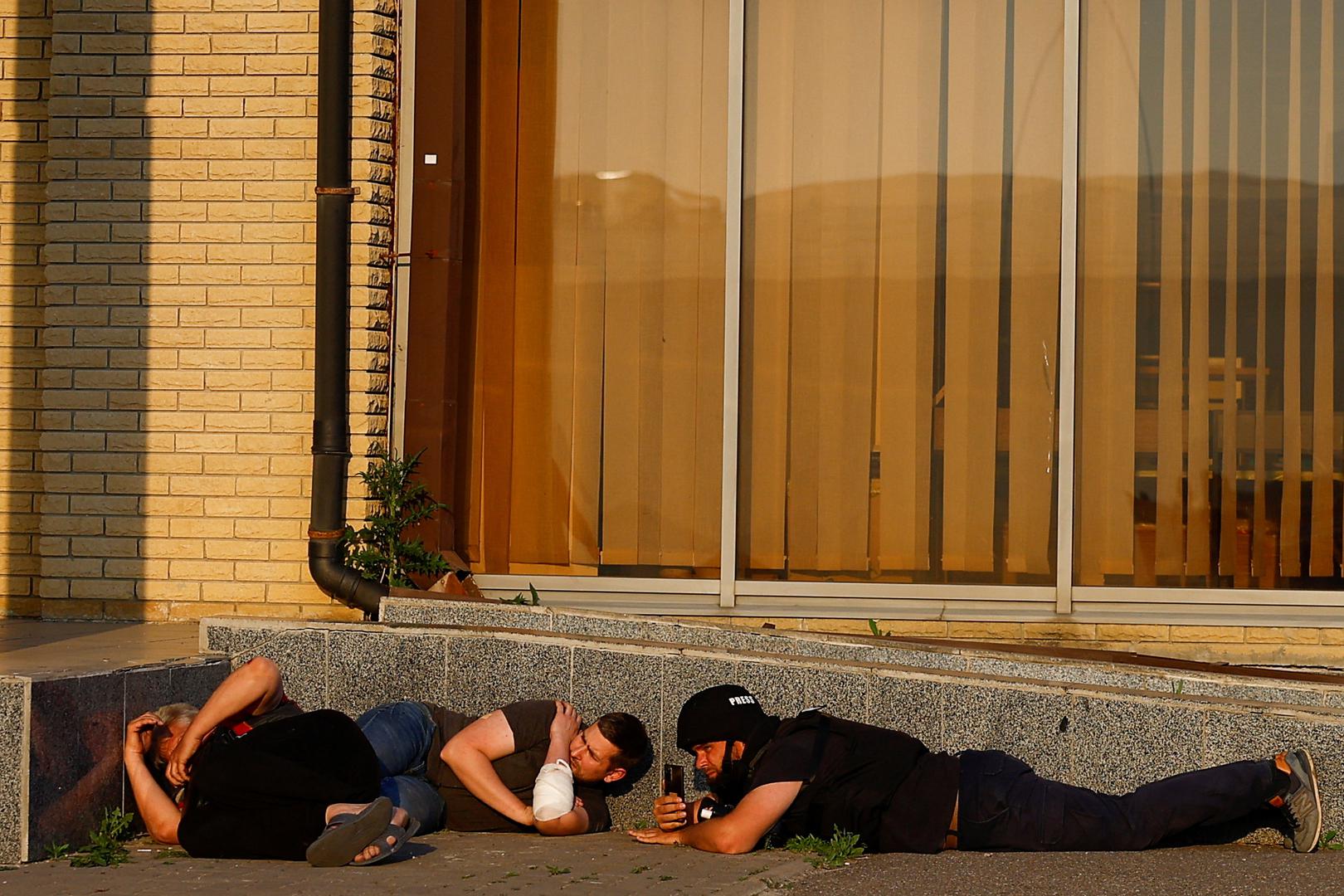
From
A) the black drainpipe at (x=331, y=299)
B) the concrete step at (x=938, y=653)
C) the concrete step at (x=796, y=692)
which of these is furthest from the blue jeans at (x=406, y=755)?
the black drainpipe at (x=331, y=299)

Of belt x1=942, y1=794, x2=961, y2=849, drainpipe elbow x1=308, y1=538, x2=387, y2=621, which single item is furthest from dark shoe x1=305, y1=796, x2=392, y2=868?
drainpipe elbow x1=308, y1=538, x2=387, y2=621

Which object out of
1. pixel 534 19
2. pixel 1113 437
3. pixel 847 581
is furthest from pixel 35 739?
pixel 1113 437

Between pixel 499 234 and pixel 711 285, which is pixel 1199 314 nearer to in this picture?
pixel 711 285

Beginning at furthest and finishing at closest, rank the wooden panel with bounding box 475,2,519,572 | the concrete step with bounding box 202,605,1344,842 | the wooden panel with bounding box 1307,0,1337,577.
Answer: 1. the wooden panel with bounding box 475,2,519,572
2. the wooden panel with bounding box 1307,0,1337,577
3. the concrete step with bounding box 202,605,1344,842

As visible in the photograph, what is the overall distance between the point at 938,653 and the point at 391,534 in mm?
2943

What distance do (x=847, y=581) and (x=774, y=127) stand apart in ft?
7.86

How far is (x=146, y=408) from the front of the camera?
830 cm

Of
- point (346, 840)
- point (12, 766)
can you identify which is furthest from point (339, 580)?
point (346, 840)

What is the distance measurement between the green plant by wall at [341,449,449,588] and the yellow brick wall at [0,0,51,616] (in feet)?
5.83

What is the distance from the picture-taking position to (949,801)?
562cm

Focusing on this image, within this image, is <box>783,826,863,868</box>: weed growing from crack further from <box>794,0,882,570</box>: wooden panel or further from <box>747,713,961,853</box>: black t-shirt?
<box>794,0,882,570</box>: wooden panel

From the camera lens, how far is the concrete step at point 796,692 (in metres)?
5.78

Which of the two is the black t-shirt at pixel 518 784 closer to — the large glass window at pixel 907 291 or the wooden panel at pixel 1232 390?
the large glass window at pixel 907 291

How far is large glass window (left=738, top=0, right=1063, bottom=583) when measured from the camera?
8227 millimetres
